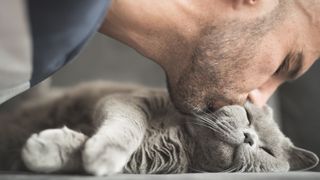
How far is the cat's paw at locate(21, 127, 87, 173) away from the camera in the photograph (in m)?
1.02

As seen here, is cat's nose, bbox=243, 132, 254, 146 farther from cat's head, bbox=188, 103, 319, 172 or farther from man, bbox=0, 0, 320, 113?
man, bbox=0, 0, 320, 113

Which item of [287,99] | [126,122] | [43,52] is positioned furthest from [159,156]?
[287,99]

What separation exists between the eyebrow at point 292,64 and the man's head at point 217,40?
15 mm

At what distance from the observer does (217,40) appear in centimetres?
133

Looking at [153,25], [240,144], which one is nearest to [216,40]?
[153,25]

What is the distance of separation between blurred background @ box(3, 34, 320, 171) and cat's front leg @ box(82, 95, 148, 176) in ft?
2.19

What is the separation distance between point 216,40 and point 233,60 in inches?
3.0

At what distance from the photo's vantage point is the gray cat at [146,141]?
3.44 ft

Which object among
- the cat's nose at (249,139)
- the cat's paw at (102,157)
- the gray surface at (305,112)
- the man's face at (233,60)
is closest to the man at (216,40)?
the man's face at (233,60)

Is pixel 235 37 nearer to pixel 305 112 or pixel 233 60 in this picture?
pixel 233 60

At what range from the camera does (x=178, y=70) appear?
1372 mm

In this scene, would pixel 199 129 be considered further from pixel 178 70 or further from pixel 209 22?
pixel 209 22

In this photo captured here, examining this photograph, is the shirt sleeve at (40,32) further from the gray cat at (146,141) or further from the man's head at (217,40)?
the man's head at (217,40)

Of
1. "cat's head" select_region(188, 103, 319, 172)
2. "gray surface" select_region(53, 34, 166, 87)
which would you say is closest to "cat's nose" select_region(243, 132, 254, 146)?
"cat's head" select_region(188, 103, 319, 172)
